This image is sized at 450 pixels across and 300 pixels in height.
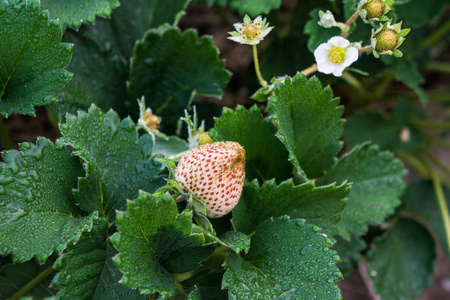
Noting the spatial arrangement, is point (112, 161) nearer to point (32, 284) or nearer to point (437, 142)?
point (32, 284)

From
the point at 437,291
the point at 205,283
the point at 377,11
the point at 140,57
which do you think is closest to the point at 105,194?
the point at 205,283

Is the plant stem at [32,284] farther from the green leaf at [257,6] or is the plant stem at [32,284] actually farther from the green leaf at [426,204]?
the green leaf at [426,204]

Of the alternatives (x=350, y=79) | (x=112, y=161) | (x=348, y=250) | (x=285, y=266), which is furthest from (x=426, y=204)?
(x=112, y=161)

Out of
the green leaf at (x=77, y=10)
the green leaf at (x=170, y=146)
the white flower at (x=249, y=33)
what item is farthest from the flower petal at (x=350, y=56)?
the green leaf at (x=77, y=10)

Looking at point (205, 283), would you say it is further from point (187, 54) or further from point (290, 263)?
point (187, 54)

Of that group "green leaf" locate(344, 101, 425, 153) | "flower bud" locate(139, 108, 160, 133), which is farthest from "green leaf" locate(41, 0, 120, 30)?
"green leaf" locate(344, 101, 425, 153)

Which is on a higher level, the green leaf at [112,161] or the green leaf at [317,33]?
the green leaf at [317,33]
